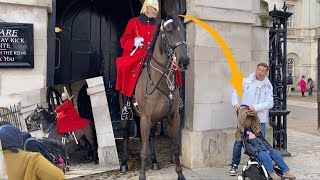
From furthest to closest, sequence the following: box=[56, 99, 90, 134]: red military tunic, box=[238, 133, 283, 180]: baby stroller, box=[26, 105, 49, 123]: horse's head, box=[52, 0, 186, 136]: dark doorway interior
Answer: box=[52, 0, 186, 136]: dark doorway interior
box=[56, 99, 90, 134]: red military tunic
box=[26, 105, 49, 123]: horse's head
box=[238, 133, 283, 180]: baby stroller

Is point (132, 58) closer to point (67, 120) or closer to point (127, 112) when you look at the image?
point (127, 112)

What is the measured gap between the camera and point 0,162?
1.95m

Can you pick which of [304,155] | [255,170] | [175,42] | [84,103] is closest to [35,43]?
[84,103]

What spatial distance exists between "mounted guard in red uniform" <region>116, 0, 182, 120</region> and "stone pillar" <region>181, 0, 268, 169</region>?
Answer: 22.1 inches

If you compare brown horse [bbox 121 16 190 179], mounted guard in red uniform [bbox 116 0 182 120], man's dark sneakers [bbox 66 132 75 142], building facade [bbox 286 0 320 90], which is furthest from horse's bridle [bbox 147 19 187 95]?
building facade [bbox 286 0 320 90]

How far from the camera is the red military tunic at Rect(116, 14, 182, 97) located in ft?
18.4

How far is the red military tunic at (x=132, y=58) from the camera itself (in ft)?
18.4

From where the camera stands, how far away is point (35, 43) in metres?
5.16

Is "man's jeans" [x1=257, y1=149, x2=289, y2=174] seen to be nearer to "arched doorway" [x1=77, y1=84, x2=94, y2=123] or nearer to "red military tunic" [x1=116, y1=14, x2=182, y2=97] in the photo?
"red military tunic" [x1=116, y1=14, x2=182, y2=97]

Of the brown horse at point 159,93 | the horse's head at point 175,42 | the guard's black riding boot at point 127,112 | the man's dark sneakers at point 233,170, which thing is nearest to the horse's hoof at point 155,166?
the brown horse at point 159,93

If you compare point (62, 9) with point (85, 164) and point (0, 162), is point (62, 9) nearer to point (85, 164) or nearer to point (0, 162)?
point (85, 164)

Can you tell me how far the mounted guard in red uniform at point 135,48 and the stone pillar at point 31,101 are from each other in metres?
1.30

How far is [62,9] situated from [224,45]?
12.9ft

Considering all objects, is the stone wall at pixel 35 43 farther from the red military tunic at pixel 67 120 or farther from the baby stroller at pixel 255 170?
the baby stroller at pixel 255 170
